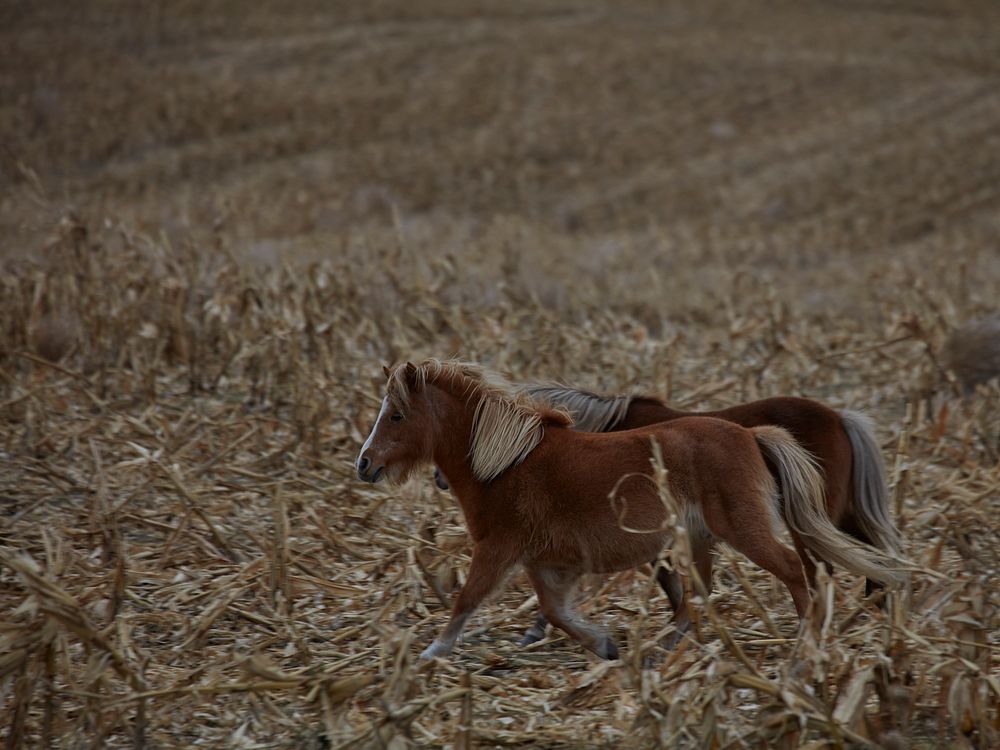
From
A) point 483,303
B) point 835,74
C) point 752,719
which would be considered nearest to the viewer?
point 752,719

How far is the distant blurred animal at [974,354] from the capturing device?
27.8ft

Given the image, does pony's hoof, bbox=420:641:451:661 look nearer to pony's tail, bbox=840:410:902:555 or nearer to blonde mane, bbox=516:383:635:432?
blonde mane, bbox=516:383:635:432

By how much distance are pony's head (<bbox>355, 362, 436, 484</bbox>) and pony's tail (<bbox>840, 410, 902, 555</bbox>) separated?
80.0 inches

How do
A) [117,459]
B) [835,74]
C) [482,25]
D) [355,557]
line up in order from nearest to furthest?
1. [355,557]
2. [117,459]
3. [835,74]
4. [482,25]

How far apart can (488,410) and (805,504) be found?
1419 mm

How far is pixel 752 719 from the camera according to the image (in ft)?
14.5

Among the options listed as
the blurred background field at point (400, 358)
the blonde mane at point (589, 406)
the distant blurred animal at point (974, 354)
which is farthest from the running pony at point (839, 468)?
the distant blurred animal at point (974, 354)

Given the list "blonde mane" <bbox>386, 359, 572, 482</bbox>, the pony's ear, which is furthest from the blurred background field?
the pony's ear

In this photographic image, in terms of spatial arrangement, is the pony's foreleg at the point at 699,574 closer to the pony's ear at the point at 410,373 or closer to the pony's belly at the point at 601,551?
the pony's belly at the point at 601,551

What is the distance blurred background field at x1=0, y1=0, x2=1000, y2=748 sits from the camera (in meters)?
4.19

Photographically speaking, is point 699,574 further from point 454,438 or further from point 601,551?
point 454,438

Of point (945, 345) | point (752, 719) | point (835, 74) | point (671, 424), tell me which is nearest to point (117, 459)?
point (671, 424)

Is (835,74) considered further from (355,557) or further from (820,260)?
(355,557)

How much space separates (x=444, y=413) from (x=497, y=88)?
23080 millimetres
